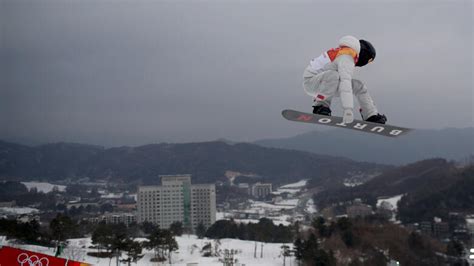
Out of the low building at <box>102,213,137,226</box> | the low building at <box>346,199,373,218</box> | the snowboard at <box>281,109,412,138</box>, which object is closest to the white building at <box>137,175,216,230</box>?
the low building at <box>102,213,137,226</box>

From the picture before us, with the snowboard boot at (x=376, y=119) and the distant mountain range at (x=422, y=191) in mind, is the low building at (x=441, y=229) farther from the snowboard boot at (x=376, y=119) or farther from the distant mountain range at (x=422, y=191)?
the snowboard boot at (x=376, y=119)

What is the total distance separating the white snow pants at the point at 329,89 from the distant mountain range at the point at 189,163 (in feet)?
299

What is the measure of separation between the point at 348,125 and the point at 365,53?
2.20 feet

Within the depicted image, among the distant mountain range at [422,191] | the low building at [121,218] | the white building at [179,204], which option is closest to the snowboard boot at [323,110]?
the low building at [121,218]

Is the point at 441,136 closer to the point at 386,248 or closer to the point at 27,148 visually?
the point at 27,148

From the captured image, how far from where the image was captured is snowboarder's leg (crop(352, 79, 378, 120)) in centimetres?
513

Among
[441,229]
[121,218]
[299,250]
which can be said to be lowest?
[299,250]

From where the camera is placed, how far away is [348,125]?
5.05 meters

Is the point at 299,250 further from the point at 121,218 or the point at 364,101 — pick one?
the point at 121,218

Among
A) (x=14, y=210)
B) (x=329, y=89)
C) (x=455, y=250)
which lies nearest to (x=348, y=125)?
(x=329, y=89)

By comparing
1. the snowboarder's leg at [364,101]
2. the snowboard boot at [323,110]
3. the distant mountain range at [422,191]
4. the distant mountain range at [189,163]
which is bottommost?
the snowboard boot at [323,110]

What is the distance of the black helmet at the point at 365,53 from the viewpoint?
4.77 m

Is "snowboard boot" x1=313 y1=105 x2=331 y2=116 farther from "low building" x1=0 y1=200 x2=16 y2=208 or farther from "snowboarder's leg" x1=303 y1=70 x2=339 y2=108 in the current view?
"low building" x1=0 y1=200 x2=16 y2=208

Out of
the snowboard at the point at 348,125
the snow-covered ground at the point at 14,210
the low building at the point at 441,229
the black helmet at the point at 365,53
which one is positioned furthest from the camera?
the low building at the point at 441,229
